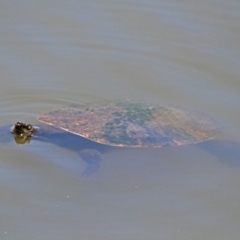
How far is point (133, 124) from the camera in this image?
4848 millimetres

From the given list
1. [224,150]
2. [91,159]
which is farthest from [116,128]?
[224,150]

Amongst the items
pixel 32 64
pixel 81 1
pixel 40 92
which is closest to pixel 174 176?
pixel 40 92

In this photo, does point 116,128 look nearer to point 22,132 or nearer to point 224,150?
point 22,132

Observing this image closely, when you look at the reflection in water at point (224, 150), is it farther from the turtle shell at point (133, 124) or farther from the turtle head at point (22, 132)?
the turtle head at point (22, 132)

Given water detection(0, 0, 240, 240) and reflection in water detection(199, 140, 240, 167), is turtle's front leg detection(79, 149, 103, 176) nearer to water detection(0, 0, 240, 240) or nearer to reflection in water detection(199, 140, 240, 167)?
water detection(0, 0, 240, 240)

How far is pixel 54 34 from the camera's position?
638 cm

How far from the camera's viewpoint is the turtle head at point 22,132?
4727mm

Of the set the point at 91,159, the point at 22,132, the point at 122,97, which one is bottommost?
the point at 91,159

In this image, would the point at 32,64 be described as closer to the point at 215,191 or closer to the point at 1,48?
the point at 1,48

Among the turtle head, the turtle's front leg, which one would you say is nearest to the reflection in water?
the turtle's front leg

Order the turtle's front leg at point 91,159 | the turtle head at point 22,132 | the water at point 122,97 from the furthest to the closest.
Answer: the turtle head at point 22,132, the turtle's front leg at point 91,159, the water at point 122,97

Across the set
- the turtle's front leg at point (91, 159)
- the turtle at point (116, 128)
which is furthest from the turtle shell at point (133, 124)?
the turtle's front leg at point (91, 159)

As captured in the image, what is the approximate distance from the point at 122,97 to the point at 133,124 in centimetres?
67

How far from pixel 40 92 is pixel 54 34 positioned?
1127 mm
